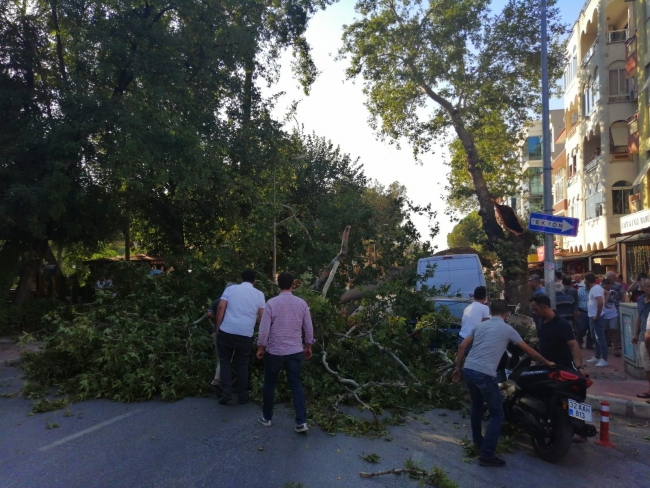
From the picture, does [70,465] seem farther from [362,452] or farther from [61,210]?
[61,210]

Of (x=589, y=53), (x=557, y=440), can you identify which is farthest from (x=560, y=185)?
(x=557, y=440)

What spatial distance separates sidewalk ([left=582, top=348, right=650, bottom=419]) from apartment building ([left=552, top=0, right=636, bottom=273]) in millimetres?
16846

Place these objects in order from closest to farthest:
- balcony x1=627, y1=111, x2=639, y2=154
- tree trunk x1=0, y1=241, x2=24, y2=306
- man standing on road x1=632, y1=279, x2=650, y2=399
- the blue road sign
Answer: man standing on road x1=632, y1=279, x2=650, y2=399, the blue road sign, tree trunk x1=0, y1=241, x2=24, y2=306, balcony x1=627, y1=111, x2=639, y2=154

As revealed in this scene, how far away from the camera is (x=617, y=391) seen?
903 cm

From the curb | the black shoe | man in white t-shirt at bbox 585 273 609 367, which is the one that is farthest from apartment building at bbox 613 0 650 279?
the black shoe

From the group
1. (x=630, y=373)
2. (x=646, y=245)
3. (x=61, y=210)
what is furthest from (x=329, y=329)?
(x=646, y=245)

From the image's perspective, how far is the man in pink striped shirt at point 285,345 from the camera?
21.0 feet

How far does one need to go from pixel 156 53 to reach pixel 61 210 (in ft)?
15.0

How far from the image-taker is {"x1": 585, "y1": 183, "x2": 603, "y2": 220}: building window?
99.1 ft

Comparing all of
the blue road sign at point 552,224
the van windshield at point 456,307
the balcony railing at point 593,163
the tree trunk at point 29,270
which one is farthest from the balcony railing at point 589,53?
the tree trunk at point 29,270

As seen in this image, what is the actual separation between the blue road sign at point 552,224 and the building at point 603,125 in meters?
15.8

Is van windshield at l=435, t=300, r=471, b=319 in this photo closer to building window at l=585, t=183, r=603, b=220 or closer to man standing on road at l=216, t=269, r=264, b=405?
man standing on road at l=216, t=269, r=264, b=405

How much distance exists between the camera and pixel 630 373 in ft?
34.6

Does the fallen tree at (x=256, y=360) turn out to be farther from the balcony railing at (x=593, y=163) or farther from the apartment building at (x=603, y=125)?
the balcony railing at (x=593, y=163)
